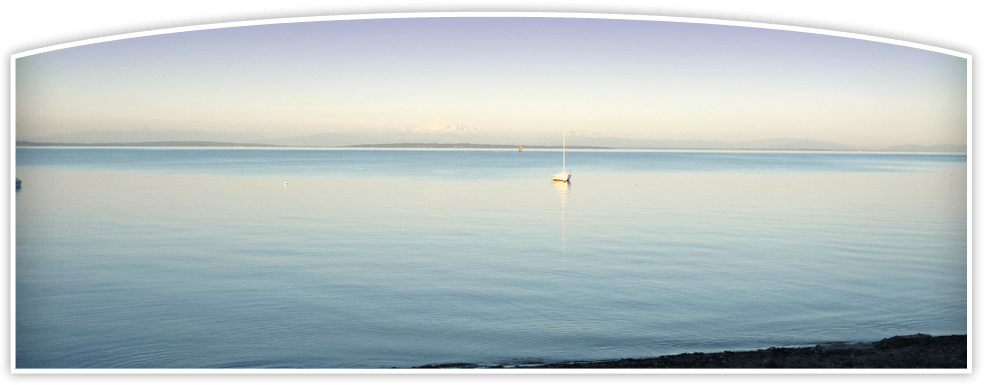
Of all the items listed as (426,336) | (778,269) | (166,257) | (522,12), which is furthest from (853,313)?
(166,257)

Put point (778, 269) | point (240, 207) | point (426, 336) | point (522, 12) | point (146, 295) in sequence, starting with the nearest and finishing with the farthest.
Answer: point (522, 12), point (426, 336), point (146, 295), point (778, 269), point (240, 207)

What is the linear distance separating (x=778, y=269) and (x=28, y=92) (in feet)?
25.9

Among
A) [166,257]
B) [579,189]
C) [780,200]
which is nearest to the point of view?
[166,257]

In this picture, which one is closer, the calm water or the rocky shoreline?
the rocky shoreline

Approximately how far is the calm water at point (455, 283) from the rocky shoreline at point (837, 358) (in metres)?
0.35

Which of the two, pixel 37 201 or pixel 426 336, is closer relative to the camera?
pixel 37 201

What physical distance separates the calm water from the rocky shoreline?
0.35 meters

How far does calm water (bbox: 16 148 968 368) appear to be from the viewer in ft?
19.2

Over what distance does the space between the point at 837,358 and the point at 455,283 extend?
4356 mm

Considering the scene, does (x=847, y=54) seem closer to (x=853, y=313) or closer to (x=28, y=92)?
(x=853, y=313)

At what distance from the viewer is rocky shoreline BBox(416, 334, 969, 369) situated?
4.93 metres

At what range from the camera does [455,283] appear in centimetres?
855

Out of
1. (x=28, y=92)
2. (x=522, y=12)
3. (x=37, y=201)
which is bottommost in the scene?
(x=37, y=201)

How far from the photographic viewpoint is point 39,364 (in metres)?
5.43
